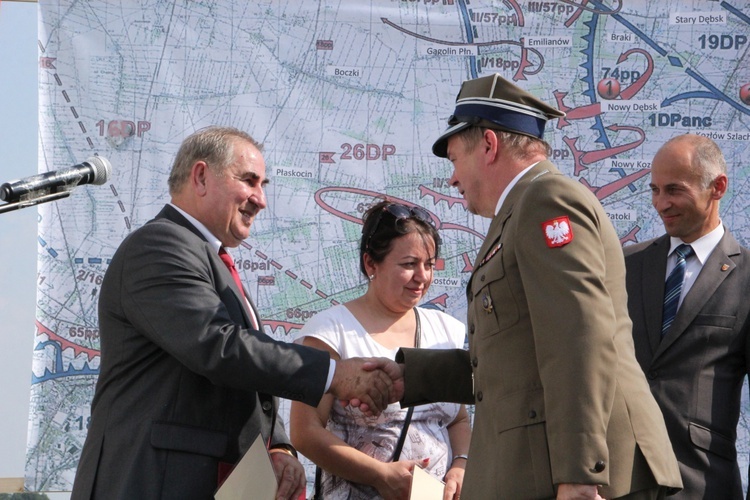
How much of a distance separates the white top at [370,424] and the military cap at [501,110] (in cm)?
77

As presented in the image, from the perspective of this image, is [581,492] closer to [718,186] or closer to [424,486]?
[424,486]

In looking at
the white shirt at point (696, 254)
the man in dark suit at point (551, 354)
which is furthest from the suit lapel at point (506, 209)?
the white shirt at point (696, 254)

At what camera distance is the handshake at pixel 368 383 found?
9.14 ft

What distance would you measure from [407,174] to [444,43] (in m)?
0.57

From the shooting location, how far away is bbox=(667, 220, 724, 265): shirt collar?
3.29 metres

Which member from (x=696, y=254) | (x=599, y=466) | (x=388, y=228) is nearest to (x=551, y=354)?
(x=599, y=466)

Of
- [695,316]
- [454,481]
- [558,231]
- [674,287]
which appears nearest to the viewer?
[558,231]

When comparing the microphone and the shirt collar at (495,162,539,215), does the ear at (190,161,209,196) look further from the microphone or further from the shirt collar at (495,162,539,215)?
the shirt collar at (495,162,539,215)

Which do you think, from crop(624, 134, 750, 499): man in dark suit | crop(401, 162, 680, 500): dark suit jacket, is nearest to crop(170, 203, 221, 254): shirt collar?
crop(401, 162, 680, 500): dark suit jacket

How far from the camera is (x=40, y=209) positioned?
3.77m

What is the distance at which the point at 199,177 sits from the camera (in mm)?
2818

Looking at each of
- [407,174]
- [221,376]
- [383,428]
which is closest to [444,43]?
[407,174]

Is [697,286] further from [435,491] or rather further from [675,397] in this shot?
[435,491]

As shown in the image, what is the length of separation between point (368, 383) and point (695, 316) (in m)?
1.14
